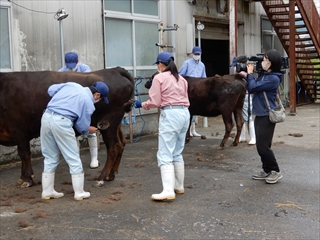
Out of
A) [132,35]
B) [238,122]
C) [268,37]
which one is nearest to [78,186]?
[238,122]

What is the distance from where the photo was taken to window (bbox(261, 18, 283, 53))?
1733 centimetres

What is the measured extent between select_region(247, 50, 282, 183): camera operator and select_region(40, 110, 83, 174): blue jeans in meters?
2.55

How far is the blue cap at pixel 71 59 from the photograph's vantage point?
7.64m

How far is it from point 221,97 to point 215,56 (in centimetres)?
988

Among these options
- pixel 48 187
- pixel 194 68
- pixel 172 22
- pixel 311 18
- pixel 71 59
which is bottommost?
pixel 48 187

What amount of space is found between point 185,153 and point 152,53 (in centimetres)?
358

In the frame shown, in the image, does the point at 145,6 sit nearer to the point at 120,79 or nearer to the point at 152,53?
the point at 152,53

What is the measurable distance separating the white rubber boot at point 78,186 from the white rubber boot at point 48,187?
274 millimetres

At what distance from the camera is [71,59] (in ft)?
25.1

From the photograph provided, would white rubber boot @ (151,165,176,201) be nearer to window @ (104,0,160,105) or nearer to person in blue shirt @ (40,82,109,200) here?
person in blue shirt @ (40,82,109,200)

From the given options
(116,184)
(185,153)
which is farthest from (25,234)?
(185,153)

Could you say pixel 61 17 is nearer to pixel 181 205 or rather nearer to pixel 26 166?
pixel 26 166

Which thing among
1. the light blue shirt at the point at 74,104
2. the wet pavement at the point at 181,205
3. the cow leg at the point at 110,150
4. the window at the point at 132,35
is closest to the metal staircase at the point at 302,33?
the window at the point at 132,35

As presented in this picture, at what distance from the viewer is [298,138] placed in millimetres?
10539
